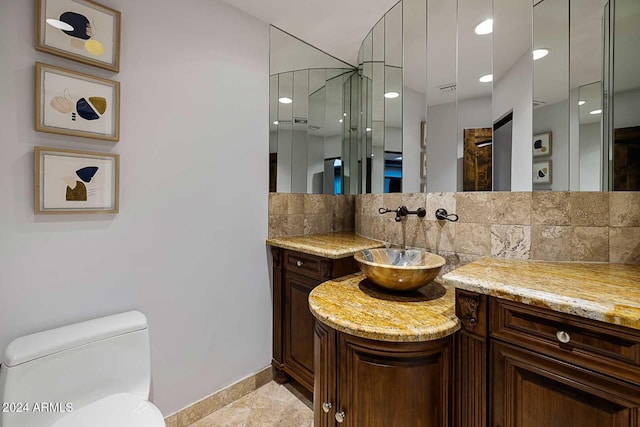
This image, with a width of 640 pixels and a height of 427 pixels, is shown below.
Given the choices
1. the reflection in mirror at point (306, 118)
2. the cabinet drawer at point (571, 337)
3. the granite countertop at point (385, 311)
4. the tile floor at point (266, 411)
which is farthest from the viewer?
the reflection in mirror at point (306, 118)

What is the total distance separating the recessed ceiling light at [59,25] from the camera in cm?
129

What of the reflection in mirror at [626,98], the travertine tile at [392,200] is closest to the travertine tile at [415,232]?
the travertine tile at [392,200]

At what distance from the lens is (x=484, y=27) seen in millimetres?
1521

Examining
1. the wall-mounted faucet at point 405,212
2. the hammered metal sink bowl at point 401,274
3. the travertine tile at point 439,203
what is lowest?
the hammered metal sink bowl at point 401,274

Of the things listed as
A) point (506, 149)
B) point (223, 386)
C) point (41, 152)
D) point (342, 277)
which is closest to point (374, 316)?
point (342, 277)

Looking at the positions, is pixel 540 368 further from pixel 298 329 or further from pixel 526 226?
pixel 298 329

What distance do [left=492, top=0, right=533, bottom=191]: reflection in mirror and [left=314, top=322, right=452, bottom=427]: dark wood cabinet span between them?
936 millimetres

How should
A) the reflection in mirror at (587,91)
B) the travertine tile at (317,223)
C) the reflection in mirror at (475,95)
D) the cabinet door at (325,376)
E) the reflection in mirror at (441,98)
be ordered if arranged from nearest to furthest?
1. the cabinet door at (325,376)
2. the reflection in mirror at (587,91)
3. the reflection in mirror at (475,95)
4. the reflection in mirror at (441,98)
5. the travertine tile at (317,223)

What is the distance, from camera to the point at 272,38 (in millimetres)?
2143

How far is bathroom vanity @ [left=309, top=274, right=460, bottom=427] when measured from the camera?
1071mm

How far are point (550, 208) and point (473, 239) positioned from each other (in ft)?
1.24

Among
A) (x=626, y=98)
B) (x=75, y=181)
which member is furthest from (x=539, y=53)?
(x=75, y=181)

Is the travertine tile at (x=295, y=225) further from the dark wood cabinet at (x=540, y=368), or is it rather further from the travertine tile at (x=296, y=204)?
the dark wood cabinet at (x=540, y=368)

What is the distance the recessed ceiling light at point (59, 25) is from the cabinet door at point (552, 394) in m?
2.28
